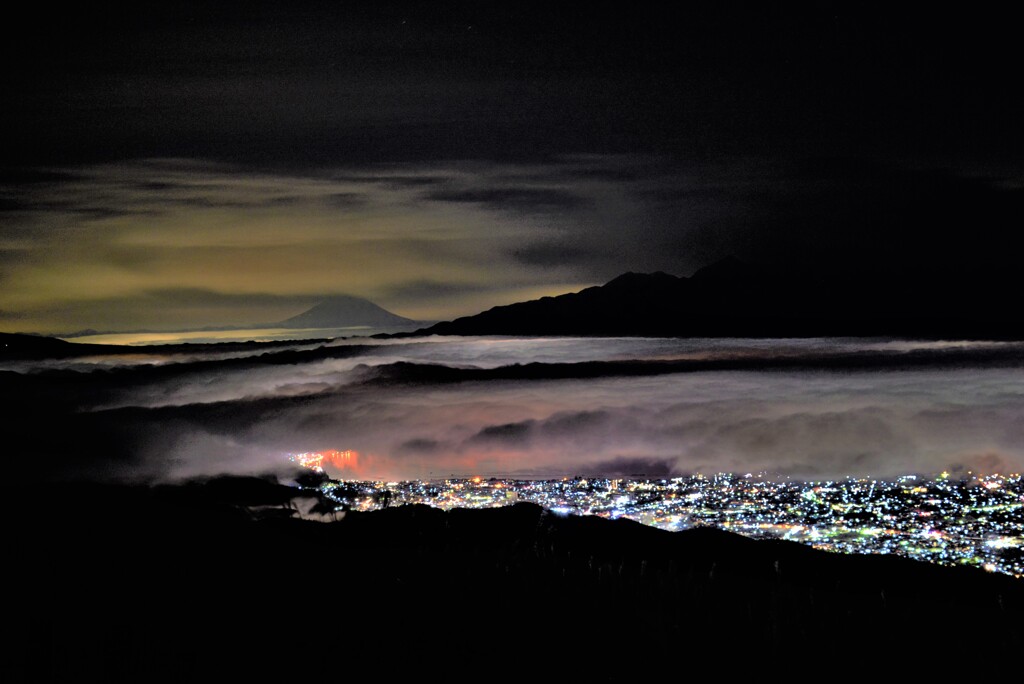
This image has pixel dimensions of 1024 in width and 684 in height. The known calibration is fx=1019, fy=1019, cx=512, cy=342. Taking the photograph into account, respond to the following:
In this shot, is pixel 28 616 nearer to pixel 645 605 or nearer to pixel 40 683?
pixel 40 683

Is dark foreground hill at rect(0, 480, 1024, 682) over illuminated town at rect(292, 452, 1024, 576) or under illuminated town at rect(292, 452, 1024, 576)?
over

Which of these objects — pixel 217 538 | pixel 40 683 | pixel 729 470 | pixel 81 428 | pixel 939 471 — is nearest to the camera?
pixel 40 683

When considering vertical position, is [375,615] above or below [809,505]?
above

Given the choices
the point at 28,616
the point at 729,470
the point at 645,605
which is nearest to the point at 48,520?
the point at 28,616

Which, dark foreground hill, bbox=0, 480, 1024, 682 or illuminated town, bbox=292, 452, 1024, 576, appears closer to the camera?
dark foreground hill, bbox=0, 480, 1024, 682

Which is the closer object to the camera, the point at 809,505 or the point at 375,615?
the point at 375,615
